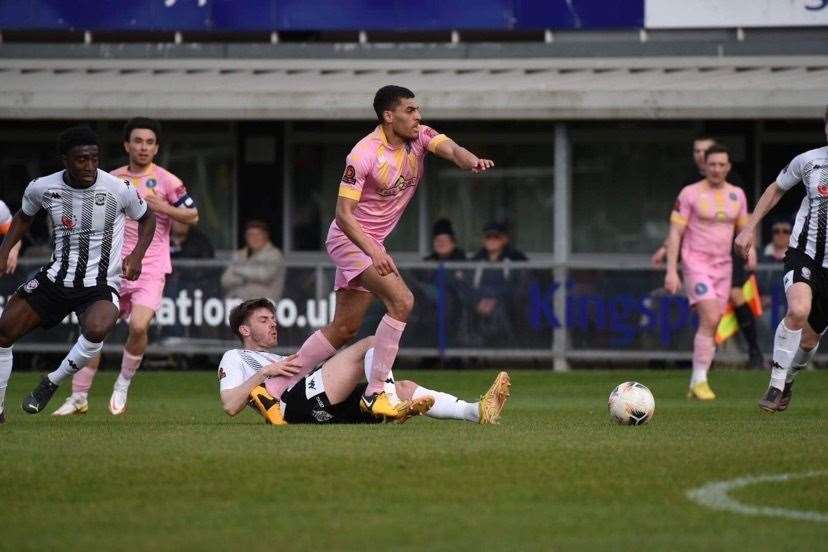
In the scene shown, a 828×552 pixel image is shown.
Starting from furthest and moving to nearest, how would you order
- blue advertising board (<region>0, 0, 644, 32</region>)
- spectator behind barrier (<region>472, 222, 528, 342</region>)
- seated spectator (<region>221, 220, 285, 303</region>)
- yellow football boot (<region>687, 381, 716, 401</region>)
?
blue advertising board (<region>0, 0, 644, 32</region>) < seated spectator (<region>221, 220, 285, 303</region>) < spectator behind barrier (<region>472, 222, 528, 342</region>) < yellow football boot (<region>687, 381, 716, 401</region>)

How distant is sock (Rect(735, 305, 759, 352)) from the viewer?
59.7 ft

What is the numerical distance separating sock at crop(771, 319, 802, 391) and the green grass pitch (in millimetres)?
276

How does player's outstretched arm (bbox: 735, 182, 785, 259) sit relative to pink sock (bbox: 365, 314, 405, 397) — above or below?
above

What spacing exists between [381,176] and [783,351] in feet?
9.43

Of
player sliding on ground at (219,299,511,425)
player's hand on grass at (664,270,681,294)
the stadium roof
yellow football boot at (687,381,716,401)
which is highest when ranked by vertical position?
the stadium roof

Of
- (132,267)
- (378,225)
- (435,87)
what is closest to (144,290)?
(132,267)

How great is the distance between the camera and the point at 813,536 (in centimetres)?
655

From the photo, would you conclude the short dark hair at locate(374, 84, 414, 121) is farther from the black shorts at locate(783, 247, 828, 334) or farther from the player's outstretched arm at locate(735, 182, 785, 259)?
the black shorts at locate(783, 247, 828, 334)

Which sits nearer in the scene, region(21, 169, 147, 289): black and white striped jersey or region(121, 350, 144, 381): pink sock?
region(21, 169, 147, 289): black and white striped jersey

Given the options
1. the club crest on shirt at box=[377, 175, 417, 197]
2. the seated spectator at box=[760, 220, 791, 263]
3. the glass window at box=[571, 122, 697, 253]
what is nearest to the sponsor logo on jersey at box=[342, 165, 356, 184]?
the club crest on shirt at box=[377, 175, 417, 197]

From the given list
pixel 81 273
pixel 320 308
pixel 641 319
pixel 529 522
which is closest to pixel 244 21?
pixel 320 308

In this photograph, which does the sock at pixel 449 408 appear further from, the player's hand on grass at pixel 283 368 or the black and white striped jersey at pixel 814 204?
the black and white striped jersey at pixel 814 204

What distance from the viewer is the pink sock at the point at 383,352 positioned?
10.5m

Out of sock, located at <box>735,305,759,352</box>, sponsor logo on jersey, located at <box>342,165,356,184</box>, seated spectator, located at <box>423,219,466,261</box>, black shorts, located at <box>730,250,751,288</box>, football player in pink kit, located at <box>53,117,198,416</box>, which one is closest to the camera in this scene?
sponsor logo on jersey, located at <box>342,165,356,184</box>
